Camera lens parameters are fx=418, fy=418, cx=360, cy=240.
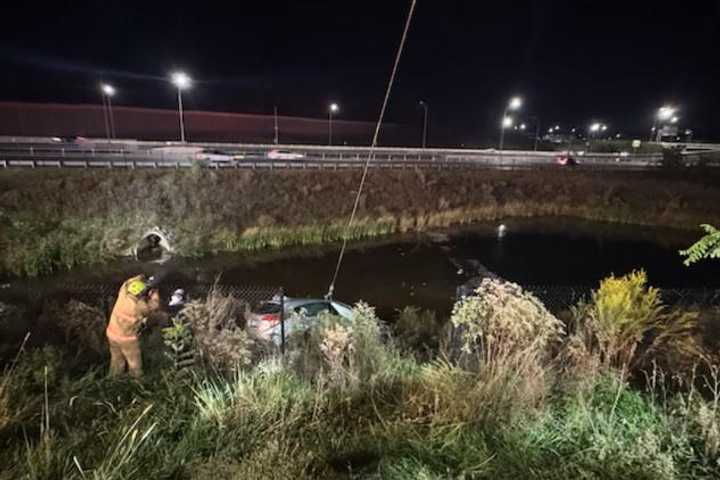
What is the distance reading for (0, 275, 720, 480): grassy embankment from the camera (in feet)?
10.8

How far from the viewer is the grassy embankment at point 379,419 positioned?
10.8ft

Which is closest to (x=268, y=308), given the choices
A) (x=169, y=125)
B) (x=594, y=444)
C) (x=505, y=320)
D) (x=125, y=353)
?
(x=125, y=353)

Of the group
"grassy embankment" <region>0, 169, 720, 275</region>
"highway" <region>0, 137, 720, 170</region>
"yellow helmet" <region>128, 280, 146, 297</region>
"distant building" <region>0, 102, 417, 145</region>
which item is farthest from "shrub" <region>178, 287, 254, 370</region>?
"distant building" <region>0, 102, 417, 145</region>

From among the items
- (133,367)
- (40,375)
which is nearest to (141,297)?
(133,367)

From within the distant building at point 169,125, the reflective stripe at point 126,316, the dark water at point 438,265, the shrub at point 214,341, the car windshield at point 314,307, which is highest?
the distant building at point 169,125

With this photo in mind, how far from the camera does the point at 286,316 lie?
28.8ft

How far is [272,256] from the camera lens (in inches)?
707

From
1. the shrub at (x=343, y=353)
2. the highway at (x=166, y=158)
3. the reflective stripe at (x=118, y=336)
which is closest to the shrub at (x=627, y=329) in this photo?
the shrub at (x=343, y=353)

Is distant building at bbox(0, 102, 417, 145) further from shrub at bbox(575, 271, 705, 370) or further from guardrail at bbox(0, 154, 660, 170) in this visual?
shrub at bbox(575, 271, 705, 370)

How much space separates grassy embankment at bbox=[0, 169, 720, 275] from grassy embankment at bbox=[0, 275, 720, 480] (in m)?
12.3

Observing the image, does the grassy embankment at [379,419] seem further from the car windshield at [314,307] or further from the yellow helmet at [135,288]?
the car windshield at [314,307]

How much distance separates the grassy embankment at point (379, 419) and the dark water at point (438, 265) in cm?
798

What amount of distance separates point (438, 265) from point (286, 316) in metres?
9.76

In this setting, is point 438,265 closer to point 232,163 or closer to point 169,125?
point 232,163
